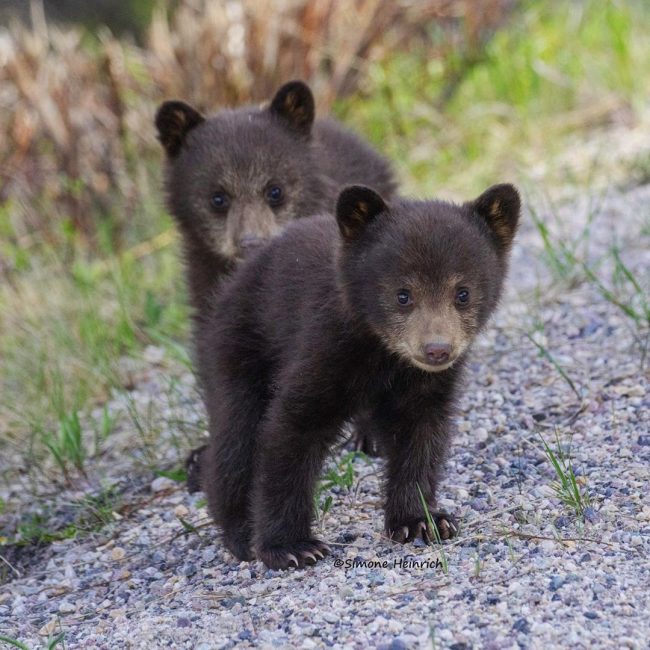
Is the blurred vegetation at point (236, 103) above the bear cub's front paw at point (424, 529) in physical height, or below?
above

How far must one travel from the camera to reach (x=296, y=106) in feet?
22.8

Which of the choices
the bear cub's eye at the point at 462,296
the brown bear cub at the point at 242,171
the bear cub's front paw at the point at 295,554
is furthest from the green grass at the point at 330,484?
the brown bear cub at the point at 242,171

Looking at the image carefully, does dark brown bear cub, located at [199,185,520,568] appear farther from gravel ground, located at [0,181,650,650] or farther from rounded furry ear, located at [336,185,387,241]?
gravel ground, located at [0,181,650,650]

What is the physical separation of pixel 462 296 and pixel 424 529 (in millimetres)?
932

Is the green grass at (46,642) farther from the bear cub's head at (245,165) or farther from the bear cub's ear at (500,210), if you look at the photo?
the bear cub's head at (245,165)

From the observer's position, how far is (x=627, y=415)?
5.36 meters

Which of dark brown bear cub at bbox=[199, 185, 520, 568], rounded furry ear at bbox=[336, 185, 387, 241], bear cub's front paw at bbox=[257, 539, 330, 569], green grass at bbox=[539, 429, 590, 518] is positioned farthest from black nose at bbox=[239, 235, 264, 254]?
green grass at bbox=[539, 429, 590, 518]

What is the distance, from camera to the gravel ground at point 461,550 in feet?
13.0

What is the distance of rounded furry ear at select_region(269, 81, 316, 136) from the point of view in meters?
6.88

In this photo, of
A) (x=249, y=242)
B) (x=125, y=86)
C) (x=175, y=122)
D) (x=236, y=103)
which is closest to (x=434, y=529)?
(x=249, y=242)

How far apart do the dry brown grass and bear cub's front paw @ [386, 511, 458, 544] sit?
5728 millimetres

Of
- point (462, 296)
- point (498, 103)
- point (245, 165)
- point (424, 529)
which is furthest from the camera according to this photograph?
point (498, 103)

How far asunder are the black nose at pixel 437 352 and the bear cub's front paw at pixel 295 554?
0.90m

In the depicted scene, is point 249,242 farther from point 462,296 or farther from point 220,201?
point 462,296
